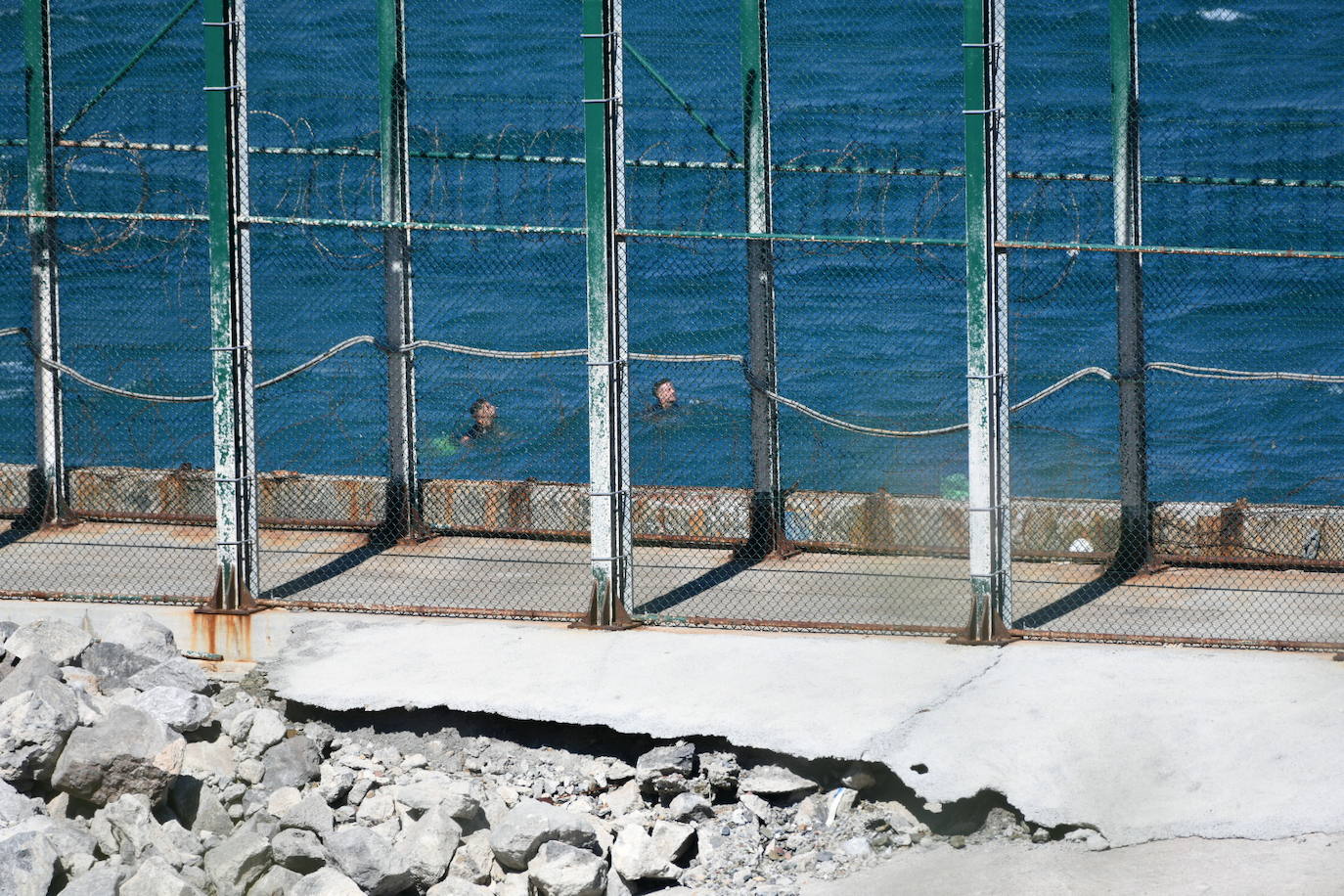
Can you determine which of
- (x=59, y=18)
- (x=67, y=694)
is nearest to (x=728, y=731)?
(x=67, y=694)

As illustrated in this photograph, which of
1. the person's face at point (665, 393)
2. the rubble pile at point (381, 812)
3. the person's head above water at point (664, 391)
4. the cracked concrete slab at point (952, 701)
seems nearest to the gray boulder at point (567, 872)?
the rubble pile at point (381, 812)

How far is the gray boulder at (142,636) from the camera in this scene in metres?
8.05

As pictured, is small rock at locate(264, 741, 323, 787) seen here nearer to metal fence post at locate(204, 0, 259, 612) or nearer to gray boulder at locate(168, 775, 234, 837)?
gray boulder at locate(168, 775, 234, 837)

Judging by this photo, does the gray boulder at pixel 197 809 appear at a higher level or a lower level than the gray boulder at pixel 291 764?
lower

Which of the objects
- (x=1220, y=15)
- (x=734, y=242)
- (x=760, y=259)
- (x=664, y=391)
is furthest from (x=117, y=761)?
(x=1220, y=15)

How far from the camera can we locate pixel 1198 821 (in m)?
6.43

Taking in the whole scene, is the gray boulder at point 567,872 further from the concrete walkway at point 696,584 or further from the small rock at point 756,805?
the concrete walkway at point 696,584

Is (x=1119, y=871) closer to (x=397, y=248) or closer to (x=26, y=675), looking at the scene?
(x=26, y=675)

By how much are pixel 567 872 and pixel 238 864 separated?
129 centimetres

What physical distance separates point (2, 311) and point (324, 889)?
18.5 meters

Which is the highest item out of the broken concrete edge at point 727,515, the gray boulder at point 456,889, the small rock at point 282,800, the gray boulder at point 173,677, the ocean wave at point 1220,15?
the ocean wave at point 1220,15

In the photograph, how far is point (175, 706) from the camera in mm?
7250

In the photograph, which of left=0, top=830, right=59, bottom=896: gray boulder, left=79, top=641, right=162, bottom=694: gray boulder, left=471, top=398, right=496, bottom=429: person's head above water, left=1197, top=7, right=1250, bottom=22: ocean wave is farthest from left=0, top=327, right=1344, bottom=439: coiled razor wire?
left=1197, top=7, right=1250, bottom=22: ocean wave

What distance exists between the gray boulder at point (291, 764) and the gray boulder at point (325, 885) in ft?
3.36
